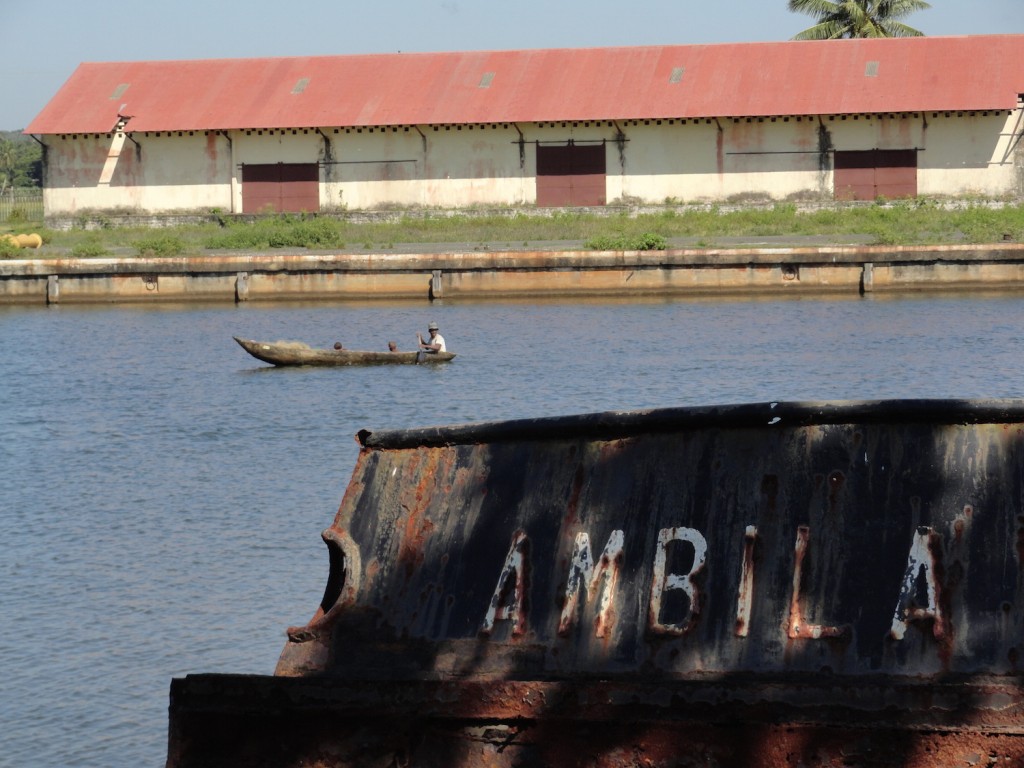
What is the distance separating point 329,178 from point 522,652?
40.9 m

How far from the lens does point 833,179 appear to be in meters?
43.1

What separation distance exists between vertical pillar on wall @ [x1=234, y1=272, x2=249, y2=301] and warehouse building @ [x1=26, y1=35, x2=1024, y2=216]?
941 cm

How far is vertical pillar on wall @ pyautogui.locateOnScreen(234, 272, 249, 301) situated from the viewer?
117 ft

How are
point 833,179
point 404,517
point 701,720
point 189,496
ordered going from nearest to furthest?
point 701,720 < point 404,517 < point 189,496 < point 833,179

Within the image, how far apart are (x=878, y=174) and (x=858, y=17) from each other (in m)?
13.9

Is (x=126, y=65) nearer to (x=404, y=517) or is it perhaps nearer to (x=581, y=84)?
(x=581, y=84)

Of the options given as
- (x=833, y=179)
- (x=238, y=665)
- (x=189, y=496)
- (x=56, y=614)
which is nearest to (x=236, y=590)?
(x=56, y=614)

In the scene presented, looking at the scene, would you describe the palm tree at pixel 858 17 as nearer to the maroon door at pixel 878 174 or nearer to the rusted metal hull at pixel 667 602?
the maroon door at pixel 878 174

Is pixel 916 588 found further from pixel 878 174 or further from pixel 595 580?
pixel 878 174

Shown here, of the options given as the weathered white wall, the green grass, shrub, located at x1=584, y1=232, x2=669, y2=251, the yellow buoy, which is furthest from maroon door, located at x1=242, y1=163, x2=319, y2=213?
shrub, located at x1=584, y1=232, x2=669, y2=251

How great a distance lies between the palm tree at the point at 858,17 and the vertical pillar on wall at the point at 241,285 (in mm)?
27295

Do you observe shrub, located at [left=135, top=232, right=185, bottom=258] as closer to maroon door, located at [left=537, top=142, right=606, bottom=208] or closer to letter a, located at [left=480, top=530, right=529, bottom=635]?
maroon door, located at [left=537, top=142, right=606, bottom=208]

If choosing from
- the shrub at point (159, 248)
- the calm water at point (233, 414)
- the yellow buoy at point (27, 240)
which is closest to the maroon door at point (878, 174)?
the calm water at point (233, 414)

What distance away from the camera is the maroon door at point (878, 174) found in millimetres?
42812
